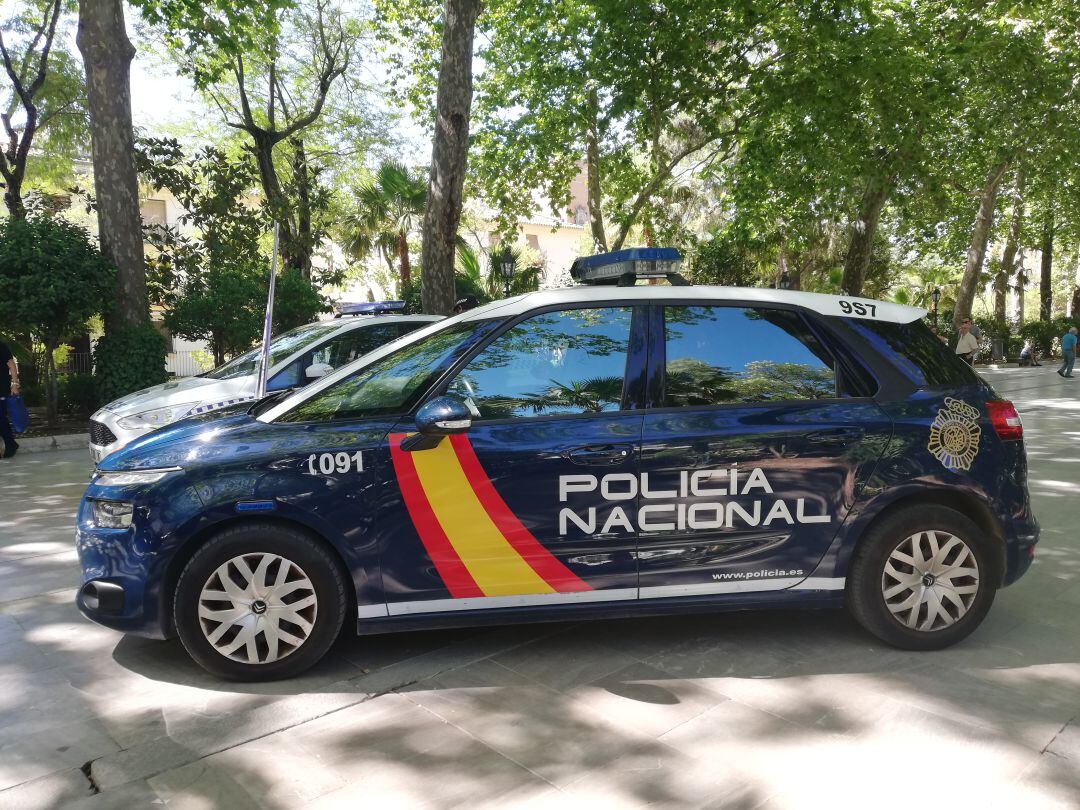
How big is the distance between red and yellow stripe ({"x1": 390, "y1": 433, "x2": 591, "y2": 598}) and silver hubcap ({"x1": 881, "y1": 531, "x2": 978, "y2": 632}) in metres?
1.62

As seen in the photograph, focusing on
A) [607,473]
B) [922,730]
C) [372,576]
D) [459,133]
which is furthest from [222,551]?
[459,133]

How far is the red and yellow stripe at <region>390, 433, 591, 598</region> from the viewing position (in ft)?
11.9

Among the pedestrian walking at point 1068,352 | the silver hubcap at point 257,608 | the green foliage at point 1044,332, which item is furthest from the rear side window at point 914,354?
the green foliage at point 1044,332

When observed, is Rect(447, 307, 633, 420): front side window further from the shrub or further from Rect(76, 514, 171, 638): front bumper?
the shrub

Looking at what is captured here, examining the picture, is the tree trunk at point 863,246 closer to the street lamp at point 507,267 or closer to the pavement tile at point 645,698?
the street lamp at point 507,267

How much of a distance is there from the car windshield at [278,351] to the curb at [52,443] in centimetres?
475

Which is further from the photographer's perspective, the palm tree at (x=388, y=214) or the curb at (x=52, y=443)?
the palm tree at (x=388, y=214)

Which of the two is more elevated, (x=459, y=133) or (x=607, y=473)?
(x=459, y=133)

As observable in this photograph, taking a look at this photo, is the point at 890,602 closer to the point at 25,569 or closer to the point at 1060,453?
the point at 25,569

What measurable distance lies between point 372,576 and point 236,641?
63 cm

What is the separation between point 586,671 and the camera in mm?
3791

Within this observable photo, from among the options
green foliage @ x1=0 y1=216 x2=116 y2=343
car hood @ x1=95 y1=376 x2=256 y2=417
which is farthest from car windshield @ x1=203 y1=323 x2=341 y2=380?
green foliage @ x1=0 y1=216 x2=116 y2=343

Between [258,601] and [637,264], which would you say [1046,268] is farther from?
[258,601]

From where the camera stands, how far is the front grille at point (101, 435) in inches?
271
